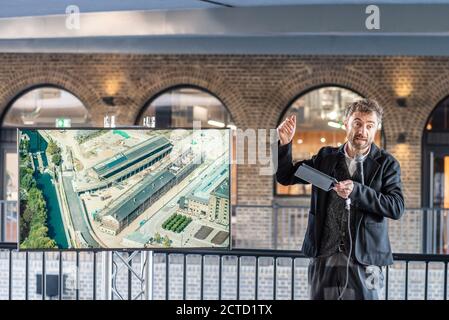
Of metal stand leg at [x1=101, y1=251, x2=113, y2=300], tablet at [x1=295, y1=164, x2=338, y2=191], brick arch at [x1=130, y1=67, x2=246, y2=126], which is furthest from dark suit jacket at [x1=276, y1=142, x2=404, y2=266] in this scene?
brick arch at [x1=130, y1=67, x2=246, y2=126]

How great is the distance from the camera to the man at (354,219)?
5.08m

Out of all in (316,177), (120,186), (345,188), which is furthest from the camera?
(120,186)

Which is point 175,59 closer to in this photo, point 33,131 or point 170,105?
point 170,105

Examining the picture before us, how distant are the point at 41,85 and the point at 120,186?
41.8 ft

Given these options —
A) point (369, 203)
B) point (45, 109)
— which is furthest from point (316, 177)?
point (45, 109)

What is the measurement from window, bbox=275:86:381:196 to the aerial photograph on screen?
11447mm

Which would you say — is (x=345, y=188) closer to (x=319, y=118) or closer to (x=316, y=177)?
(x=316, y=177)

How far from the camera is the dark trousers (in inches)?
201

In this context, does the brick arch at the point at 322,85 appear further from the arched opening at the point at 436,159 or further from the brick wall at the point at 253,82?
the arched opening at the point at 436,159

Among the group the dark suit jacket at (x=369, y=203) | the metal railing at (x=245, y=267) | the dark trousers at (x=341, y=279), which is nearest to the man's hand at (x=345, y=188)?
the dark suit jacket at (x=369, y=203)

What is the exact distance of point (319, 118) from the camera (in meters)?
17.4

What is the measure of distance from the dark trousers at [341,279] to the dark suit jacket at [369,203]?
0.07 metres
